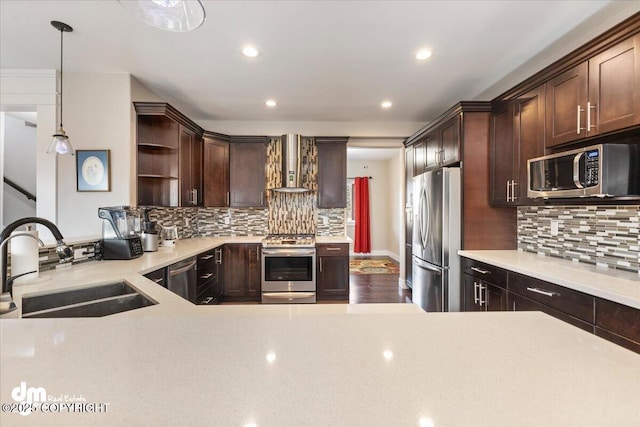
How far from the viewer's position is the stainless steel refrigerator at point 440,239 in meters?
2.66

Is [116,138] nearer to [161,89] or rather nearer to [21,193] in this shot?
[161,89]

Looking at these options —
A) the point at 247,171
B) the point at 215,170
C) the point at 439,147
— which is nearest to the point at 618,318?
the point at 439,147

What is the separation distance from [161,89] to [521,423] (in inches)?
151

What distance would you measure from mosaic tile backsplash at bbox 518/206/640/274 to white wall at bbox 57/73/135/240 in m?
3.96

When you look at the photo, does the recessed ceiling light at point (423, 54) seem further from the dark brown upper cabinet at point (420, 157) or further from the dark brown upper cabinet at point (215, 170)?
the dark brown upper cabinet at point (215, 170)

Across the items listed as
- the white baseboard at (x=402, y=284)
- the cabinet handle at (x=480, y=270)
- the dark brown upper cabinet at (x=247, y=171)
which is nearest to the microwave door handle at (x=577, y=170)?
the cabinet handle at (x=480, y=270)

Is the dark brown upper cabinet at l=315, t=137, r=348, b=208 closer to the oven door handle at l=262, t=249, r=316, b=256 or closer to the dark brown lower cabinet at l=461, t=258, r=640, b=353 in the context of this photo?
the oven door handle at l=262, t=249, r=316, b=256

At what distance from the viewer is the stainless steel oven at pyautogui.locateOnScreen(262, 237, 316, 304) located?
11.7 feet

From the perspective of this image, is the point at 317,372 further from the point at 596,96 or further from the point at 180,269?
the point at 596,96

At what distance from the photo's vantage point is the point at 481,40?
7.18 feet

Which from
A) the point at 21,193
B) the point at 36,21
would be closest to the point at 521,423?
the point at 36,21

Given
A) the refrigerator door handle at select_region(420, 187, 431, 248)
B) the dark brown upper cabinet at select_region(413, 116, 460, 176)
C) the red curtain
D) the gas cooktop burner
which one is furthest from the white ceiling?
the red curtain

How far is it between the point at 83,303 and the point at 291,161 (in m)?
2.87

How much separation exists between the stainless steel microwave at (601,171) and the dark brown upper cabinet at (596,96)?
162mm
